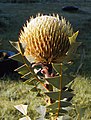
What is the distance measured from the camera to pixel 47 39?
2.15ft

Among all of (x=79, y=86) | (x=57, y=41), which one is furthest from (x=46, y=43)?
(x=79, y=86)

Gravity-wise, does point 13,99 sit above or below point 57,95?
below

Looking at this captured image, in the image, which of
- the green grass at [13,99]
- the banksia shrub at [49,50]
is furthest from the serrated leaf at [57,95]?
the green grass at [13,99]

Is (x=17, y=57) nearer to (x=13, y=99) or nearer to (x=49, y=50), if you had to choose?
(x=49, y=50)

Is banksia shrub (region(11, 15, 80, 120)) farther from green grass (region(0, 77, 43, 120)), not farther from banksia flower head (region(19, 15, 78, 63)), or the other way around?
Answer: green grass (region(0, 77, 43, 120))

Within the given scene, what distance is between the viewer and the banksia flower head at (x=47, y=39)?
0.65 meters

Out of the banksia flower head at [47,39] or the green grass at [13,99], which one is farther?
the green grass at [13,99]

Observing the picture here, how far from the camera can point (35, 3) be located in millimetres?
11992

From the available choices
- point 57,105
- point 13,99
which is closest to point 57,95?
point 57,105

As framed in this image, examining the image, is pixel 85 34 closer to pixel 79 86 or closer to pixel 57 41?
pixel 79 86

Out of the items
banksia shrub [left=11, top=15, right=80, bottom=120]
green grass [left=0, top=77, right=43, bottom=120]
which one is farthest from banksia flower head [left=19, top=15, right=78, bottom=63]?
green grass [left=0, top=77, right=43, bottom=120]

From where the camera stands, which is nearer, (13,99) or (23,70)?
(23,70)

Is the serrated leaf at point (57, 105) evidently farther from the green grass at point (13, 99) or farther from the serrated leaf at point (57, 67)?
the green grass at point (13, 99)

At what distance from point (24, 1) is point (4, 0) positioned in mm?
719
